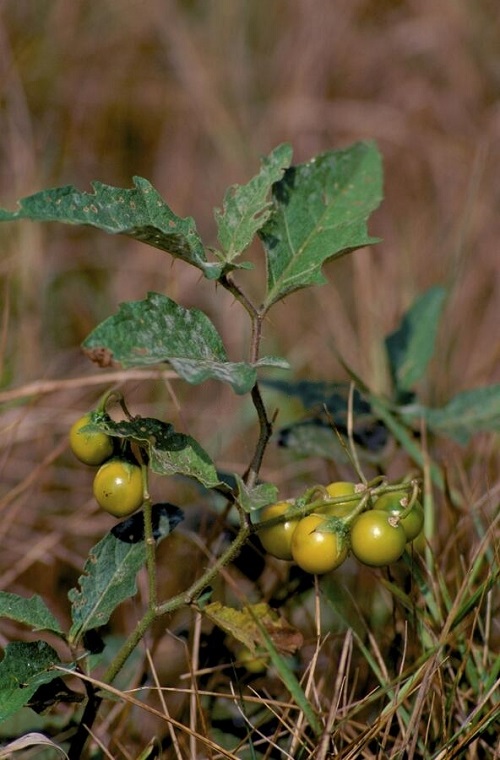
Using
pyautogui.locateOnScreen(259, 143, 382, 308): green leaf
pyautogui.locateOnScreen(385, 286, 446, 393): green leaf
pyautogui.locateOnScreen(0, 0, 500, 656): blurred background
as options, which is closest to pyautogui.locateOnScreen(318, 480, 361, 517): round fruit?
pyautogui.locateOnScreen(259, 143, 382, 308): green leaf

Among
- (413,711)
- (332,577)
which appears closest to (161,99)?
(332,577)

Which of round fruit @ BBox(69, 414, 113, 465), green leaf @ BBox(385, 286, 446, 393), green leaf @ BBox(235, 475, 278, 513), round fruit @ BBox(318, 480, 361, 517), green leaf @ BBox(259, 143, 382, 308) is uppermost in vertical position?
green leaf @ BBox(259, 143, 382, 308)

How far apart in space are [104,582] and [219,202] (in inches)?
91.0

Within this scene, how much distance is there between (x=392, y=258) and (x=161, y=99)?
1213mm

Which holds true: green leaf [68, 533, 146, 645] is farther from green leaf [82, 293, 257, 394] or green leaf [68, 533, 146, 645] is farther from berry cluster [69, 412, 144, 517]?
green leaf [82, 293, 257, 394]

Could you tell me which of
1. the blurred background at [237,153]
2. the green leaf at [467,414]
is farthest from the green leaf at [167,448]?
the blurred background at [237,153]

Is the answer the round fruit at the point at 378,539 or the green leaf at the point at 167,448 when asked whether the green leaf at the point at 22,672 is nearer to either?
the green leaf at the point at 167,448

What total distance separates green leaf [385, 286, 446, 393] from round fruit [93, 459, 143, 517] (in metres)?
0.75

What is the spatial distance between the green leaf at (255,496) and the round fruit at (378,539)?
0.35ft

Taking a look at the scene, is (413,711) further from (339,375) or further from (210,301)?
(210,301)

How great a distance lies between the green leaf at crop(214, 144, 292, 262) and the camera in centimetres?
105

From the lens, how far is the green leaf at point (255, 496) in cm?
95

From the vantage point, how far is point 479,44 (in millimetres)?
3453

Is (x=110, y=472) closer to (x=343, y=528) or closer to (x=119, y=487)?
(x=119, y=487)
